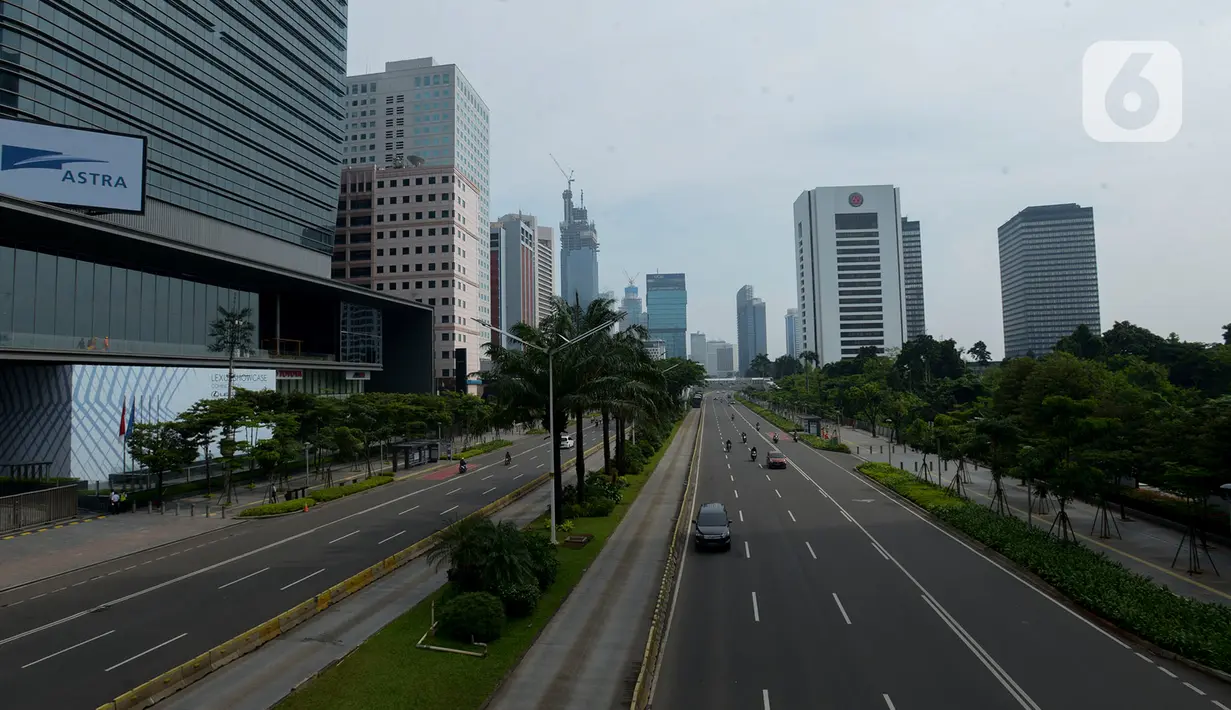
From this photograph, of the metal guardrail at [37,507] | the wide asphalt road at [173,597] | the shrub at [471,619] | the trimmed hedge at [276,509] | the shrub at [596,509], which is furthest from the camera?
the trimmed hedge at [276,509]

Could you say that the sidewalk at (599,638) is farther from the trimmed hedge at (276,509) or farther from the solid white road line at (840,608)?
the trimmed hedge at (276,509)

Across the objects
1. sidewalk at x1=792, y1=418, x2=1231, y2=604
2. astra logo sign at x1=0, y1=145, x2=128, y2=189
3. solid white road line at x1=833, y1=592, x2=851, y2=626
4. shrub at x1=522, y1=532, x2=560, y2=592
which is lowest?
sidewalk at x1=792, y1=418, x2=1231, y2=604

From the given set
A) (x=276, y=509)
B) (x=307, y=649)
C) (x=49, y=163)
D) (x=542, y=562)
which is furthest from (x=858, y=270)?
(x=307, y=649)

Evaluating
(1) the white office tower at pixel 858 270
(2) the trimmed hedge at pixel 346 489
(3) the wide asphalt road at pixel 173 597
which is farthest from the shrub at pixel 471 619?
(1) the white office tower at pixel 858 270

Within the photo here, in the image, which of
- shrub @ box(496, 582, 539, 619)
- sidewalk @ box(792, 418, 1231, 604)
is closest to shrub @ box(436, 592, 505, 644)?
shrub @ box(496, 582, 539, 619)

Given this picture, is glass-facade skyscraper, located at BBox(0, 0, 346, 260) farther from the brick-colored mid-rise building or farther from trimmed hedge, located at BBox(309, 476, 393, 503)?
trimmed hedge, located at BBox(309, 476, 393, 503)

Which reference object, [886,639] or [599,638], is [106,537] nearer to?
[599,638]
